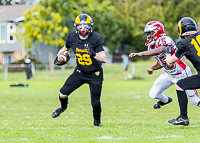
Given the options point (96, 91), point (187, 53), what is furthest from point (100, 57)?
point (187, 53)

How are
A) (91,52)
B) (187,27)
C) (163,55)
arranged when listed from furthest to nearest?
(163,55)
(91,52)
(187,27)

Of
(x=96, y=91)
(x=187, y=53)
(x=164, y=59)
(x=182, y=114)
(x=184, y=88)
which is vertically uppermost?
(x=187, y=53)

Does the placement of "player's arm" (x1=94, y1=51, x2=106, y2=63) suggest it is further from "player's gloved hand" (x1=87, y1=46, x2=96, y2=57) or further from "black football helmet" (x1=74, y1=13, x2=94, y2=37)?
"black football helmet" (x1=74, y1=13, x2=94, y2=37)

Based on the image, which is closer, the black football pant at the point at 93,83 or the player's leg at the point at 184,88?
the player's leg at the point at 184,88

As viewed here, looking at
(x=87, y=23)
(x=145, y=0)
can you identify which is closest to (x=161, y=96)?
(x=87, y=23)

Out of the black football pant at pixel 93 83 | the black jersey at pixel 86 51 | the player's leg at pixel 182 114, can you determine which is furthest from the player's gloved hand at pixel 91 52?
the player's leg at pixel 182 114

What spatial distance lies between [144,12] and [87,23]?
135 feet

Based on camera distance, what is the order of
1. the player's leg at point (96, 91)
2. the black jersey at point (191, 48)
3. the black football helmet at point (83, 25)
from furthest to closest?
1. the player's leg at point (96, 91)
2. the black football helmet at point (83, 25)
3. the black jersey at point (191, 48)

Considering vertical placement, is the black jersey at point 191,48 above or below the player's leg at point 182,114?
above

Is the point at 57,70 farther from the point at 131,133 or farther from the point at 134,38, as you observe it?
the point at 131,133

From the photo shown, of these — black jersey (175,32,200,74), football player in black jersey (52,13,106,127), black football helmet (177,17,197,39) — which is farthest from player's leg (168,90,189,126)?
football player in black jersey (52,13,106,127)

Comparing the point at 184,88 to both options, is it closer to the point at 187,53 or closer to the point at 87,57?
→ the point at 187,53

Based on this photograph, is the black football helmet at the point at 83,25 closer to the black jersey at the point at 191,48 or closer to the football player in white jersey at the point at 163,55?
the football player in white jersey at the point at 163,55

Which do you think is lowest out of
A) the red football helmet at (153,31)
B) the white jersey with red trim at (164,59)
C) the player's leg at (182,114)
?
the player's leg at (182,114)
